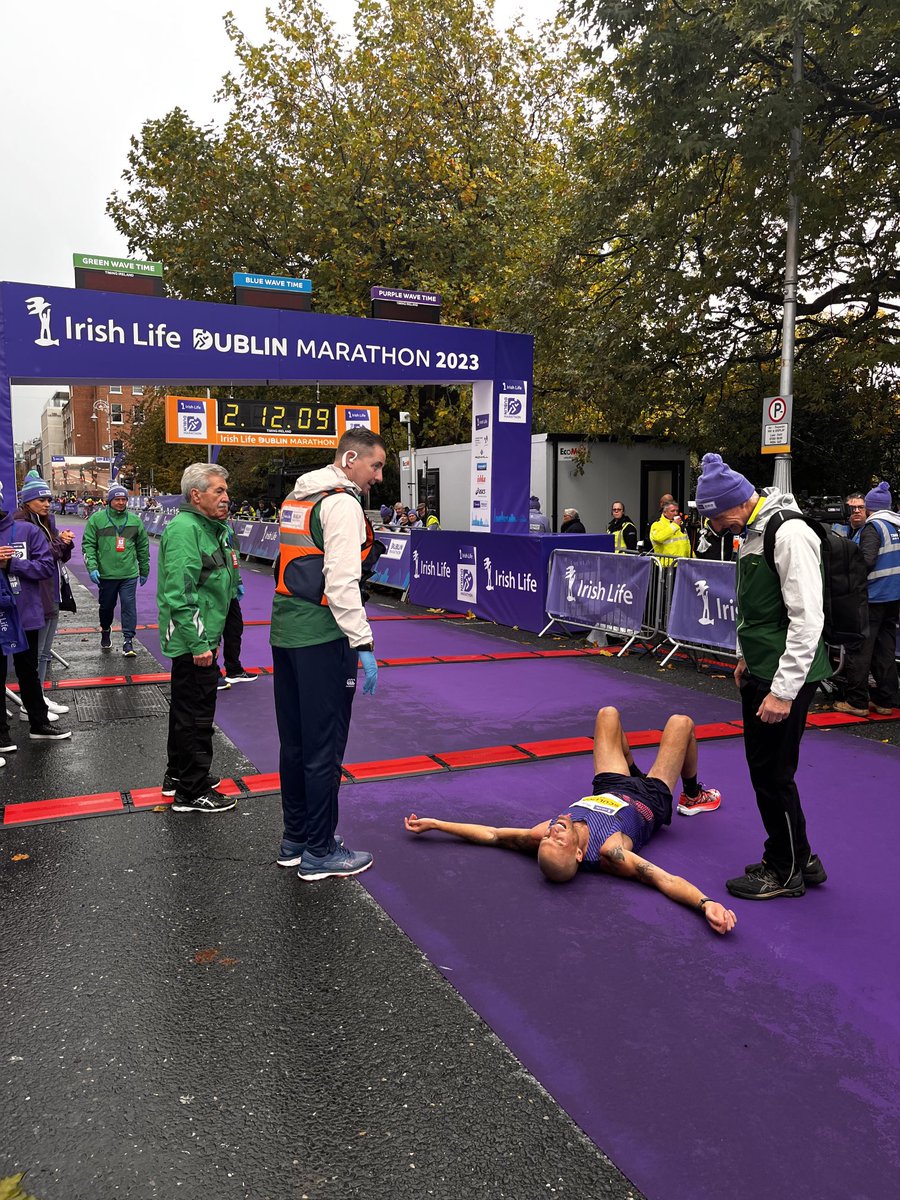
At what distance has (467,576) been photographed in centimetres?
1437

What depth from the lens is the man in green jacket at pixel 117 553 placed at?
33.9 feet

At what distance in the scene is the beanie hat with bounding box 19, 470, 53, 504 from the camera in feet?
24.3

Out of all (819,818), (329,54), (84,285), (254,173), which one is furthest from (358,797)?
(329,54)

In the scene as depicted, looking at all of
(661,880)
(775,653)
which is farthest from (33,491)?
(775,653)

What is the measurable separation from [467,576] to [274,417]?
14.9 ft

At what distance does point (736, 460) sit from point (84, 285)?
16281 millimetres

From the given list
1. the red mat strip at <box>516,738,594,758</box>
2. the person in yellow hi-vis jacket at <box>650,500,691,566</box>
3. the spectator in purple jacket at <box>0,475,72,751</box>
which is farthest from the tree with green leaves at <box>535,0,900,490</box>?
the spectator in purple jacket at <box>0,475,72,751</box>

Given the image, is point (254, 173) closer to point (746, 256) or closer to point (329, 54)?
point (329, 54)

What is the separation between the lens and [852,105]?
12.9 m

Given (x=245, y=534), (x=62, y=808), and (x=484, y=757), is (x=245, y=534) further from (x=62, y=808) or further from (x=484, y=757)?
(x=62, y=808)

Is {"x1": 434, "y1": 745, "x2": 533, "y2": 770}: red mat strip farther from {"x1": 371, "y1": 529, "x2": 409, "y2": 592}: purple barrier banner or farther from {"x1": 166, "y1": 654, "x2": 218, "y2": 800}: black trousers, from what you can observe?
{"x1": 371, "y1": 529, "x2": 409, "y2": 592}: purple barrier banner

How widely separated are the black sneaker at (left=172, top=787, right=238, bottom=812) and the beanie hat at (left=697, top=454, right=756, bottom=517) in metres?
3.30

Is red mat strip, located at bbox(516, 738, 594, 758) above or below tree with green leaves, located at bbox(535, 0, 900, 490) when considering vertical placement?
below

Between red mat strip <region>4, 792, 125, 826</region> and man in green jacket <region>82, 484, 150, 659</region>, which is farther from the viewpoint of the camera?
man in green jacket <region>82, 484, 150, 659</region>
